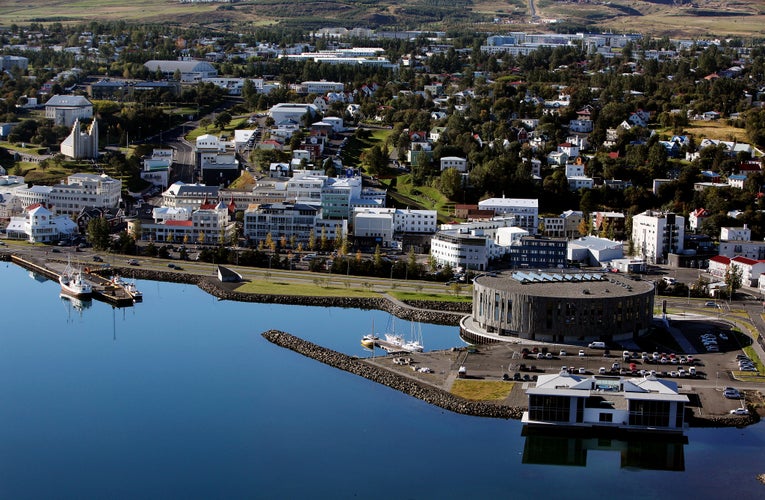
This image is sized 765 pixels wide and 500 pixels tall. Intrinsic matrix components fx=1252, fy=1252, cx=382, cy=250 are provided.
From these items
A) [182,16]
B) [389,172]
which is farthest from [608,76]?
[182,16]

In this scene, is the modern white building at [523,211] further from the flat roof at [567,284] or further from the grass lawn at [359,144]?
the flat roof at [567,284]

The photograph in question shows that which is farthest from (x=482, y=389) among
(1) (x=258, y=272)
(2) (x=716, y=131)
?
(2) (x=716, y=131)

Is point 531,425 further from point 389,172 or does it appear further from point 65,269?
point 389,172

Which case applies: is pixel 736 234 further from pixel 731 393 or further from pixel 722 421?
pixel 722 421

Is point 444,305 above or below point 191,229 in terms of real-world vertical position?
below

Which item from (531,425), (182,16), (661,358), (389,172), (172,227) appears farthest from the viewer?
(182,16)
